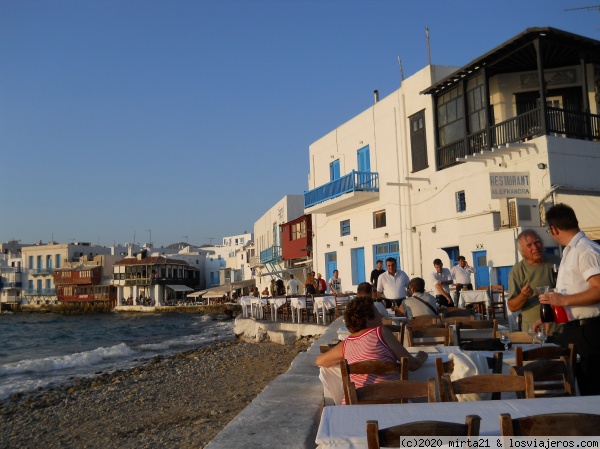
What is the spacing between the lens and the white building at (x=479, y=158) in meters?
15.1

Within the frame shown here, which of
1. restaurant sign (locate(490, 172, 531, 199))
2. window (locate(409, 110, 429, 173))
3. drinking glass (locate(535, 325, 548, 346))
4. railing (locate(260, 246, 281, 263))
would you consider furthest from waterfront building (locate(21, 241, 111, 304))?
drinking glass (locate(535, 325, 548, 346))

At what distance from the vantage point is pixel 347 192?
2273cm

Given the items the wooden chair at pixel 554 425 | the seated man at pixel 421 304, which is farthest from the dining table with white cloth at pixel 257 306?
the wooden chair at pixel 554 425

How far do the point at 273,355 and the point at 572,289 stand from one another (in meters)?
11.6

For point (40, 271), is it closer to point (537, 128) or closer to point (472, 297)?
point (537, 128)

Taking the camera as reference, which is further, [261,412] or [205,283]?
[205,283]

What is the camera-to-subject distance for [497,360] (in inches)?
149

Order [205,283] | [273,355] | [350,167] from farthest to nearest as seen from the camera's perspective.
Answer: [205,283] → [350,167] → [273,355]

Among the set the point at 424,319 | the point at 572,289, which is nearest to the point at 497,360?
the point at 572,289

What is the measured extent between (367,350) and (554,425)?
239 cm

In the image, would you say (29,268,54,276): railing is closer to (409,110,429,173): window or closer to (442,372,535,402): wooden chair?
(409,110,429,173): window

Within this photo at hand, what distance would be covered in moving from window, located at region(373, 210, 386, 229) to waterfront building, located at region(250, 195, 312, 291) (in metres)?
11.1

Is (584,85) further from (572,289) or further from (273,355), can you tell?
(572,289)

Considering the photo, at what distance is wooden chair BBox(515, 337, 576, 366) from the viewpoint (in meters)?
3.71
